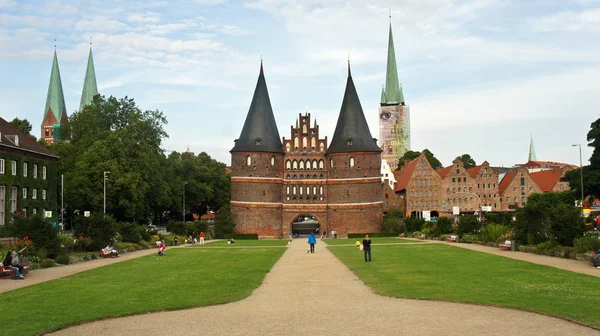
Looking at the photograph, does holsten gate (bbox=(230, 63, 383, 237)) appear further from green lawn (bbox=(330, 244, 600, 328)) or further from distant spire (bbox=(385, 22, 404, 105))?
distant spire (bbox=(385, 22, 404, 105))

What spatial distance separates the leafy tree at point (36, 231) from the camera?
101 feet

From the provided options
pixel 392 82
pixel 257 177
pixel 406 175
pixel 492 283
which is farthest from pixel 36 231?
pixel 392 82

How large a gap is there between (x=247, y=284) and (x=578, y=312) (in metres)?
10.8

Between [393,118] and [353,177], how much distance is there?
338 ft

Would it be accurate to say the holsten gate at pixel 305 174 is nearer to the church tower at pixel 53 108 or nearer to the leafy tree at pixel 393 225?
the leafy tree at pixel 393 225

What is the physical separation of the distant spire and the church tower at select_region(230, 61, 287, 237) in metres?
100

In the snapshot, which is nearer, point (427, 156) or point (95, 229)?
point (95, 229)

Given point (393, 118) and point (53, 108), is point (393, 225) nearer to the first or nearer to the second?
point (53, 108)

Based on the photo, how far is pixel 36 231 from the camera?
30.9 meters

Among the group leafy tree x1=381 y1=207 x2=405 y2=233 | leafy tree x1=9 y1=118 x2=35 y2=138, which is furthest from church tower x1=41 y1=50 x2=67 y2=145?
leafy tree x1=381 y1=207 x2=405 y2=233

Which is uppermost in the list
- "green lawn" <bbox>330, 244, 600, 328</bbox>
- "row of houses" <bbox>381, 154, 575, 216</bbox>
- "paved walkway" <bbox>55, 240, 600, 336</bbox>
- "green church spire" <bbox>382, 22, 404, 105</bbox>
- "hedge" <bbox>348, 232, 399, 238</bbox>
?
"green church spire" <bbox>382, 22, 404, 105</bbox>

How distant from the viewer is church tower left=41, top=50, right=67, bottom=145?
420 feet

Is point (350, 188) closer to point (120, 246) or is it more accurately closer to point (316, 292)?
point (120, 246)

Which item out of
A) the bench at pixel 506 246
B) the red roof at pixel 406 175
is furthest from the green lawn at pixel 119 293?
the red roof at pixel 406 175
